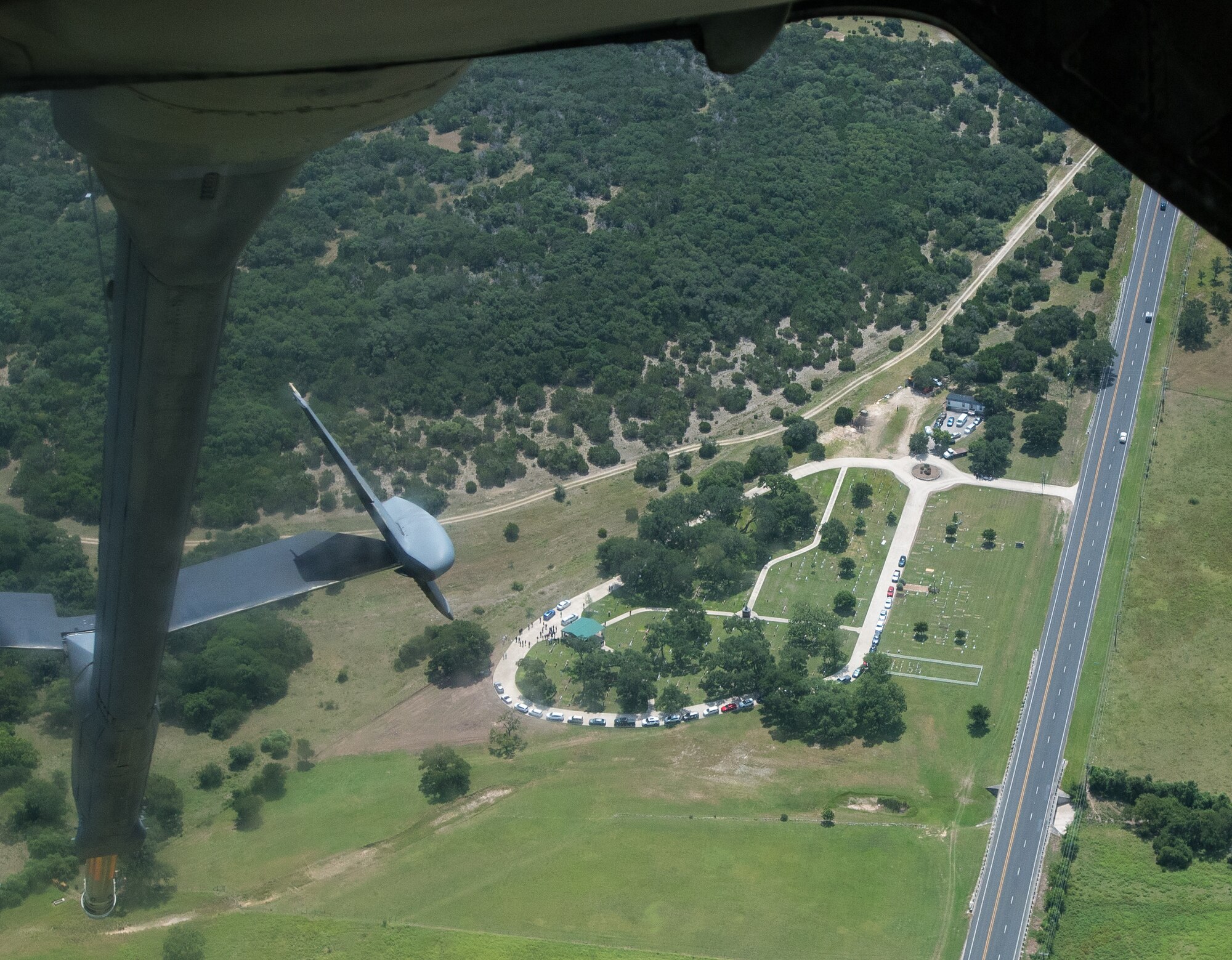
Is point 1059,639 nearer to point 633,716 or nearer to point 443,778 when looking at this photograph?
point 633,716

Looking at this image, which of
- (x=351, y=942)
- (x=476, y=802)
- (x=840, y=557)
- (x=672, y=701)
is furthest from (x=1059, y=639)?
(x=351, y=942)

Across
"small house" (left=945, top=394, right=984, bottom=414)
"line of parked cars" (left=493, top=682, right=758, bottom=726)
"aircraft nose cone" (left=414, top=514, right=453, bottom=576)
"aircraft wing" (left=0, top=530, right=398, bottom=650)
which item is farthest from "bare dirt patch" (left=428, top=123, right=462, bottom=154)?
"aircraft wing" (left=0, top=530, right=398, bottom=650)

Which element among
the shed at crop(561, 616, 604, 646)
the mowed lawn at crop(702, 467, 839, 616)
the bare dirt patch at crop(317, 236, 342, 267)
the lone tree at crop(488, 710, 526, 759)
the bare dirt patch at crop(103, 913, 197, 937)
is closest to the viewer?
the bare dirt patch at crop(103, 913, 197, 937)

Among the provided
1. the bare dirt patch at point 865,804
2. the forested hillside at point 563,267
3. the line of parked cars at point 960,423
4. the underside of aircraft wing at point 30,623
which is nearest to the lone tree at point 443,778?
the forested hillside at point 563,267

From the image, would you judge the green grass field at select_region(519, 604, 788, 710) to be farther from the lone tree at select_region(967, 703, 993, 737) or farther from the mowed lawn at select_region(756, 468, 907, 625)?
the lone tree at select_region(967, 703, 993, 737)

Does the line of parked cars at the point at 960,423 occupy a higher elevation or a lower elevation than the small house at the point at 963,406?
lower

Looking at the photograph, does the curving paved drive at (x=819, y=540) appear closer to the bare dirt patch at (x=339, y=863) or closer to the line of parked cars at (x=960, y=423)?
the line of parked cars at (x=960, y=423)

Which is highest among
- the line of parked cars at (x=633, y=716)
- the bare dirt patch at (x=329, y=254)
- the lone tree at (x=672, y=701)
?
the bare dirt patch at (x=329, y=254)
